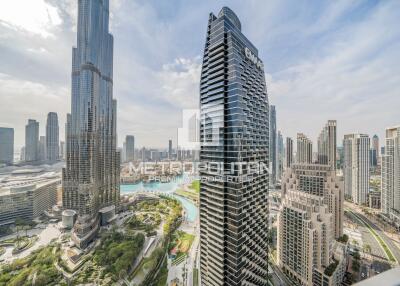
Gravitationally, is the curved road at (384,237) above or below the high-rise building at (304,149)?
below

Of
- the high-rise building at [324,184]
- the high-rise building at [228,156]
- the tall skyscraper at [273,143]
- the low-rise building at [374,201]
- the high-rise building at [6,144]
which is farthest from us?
the tall skyscraper at [273,143]

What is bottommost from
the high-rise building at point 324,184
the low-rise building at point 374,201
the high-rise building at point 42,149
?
the low-rise building at point 374,201

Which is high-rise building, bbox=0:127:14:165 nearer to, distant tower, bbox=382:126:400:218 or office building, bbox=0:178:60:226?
office building, bbox=0:178:60:226

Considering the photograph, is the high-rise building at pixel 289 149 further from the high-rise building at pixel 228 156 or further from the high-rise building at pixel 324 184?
the high-rise building at pixel 228 156

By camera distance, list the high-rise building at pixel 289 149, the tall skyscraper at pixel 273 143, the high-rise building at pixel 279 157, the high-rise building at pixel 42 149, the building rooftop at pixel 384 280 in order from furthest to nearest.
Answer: the high-rise building at pixel 279 157
the high-rise building at pixel 42 149
the high-rise building at pixel 289 149
the tall skyscraper at pixel 273 143
the building rooftop at pixel 384 280

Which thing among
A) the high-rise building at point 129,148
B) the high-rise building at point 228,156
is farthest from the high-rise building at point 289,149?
the high-rise building at point 129,148

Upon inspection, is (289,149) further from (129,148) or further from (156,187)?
(129,148)

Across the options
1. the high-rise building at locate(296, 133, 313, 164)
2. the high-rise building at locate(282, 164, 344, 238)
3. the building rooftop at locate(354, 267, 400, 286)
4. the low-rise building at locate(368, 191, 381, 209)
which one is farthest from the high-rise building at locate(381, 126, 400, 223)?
the building rooftop at locate(354, 267, 400, 286)
